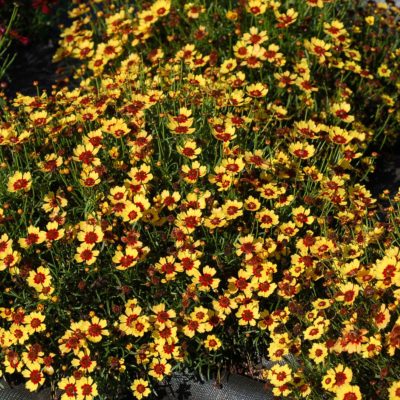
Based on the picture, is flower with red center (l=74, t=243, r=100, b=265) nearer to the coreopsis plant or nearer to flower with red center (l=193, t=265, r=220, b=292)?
the coreopsis plant

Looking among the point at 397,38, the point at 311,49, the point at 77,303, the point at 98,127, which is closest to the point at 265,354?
the point at 77,303

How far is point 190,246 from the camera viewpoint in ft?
10.8

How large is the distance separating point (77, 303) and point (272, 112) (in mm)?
1583

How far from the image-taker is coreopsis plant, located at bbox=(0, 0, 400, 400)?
3.14 meters

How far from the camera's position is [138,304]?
3.46 m

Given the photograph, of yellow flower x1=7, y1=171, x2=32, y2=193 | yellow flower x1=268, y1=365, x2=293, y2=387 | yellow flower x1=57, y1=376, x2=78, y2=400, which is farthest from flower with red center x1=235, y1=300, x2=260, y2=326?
yellow flower x1=7, y1=171, x2=32, y2=193

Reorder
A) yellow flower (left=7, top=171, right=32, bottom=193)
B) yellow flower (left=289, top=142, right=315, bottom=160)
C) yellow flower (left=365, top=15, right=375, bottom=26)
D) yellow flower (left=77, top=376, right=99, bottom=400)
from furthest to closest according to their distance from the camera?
yellow flower (left=365, top=15, right=375, bottom=26)
yellow flower (left=289, top=142, right=315, bottom=160)
yellow flower (left=7, top=171, right=32, bottom=193)
yellow flower (left=77, top=376, right=99, bottom=400)

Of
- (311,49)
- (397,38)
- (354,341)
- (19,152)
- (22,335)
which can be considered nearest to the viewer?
(354,341)

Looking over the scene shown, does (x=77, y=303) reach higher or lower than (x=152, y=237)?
lower

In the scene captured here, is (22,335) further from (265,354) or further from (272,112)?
(272,112)

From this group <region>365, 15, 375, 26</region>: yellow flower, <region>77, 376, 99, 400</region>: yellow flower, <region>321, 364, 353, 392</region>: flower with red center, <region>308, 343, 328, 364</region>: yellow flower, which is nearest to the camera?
<region>321, 364, 353, 392</region>: flower with red center

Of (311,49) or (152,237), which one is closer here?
(152,237)

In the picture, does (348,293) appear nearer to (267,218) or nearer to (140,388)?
(267,218)

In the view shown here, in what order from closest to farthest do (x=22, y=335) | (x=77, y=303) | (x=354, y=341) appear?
(x=354, y=341) < (x=22, y=335) < (x=77, y=303)
